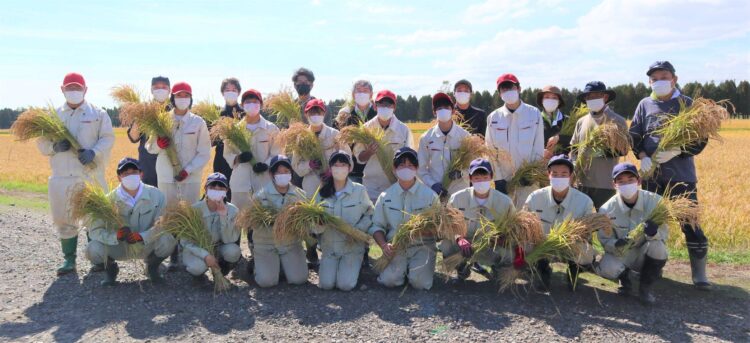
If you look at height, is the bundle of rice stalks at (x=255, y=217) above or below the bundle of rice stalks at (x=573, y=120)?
below

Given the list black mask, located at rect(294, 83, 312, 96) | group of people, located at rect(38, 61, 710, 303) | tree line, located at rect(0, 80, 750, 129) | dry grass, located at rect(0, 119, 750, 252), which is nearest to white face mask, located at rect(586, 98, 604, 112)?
group of people, located at rect(38, 61, 710, 303)

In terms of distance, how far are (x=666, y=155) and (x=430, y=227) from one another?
2.49 meters

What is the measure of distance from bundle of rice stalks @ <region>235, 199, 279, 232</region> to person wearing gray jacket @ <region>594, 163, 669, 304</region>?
3198 mm

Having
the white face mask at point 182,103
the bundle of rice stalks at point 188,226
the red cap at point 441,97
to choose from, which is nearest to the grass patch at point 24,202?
the white face mask at point 182,103

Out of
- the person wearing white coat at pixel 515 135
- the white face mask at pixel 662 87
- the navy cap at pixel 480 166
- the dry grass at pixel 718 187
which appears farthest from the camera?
the dry grass at pixel 718 187

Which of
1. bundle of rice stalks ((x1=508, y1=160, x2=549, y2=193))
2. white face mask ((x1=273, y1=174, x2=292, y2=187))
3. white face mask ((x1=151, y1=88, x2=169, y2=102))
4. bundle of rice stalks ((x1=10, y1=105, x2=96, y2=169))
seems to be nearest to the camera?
white face mask ((x1=273, y1=174, x2=292, y2=187))

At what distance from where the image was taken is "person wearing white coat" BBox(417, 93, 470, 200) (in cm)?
612

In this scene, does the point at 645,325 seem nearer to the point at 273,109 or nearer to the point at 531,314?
the point at 531,314

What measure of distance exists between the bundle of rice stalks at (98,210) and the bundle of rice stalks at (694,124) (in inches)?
212

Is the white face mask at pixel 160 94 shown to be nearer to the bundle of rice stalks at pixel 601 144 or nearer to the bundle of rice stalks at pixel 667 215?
the bundle of rice stalks at pixel 601 144

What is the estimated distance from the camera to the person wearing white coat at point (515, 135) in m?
6.14

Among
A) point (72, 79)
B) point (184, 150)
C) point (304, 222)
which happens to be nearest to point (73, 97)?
point (72, 79)

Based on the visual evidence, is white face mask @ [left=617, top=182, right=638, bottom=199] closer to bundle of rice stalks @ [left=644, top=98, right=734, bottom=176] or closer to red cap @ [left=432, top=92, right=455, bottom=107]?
bundle of rice stalks @ [left=644, top=98, right=734, bottom=176]

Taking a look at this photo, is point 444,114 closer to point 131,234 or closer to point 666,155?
A: point 666,155
